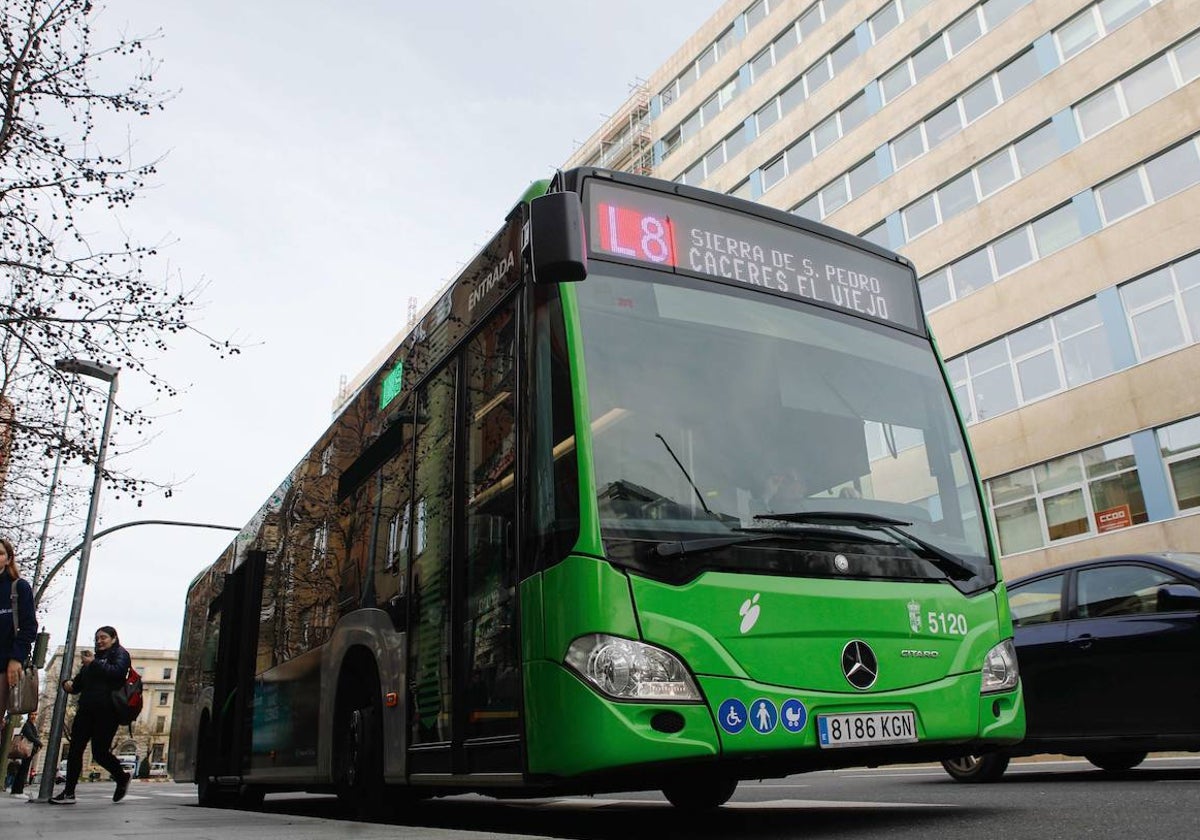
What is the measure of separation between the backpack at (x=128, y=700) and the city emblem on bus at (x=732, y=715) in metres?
8.15

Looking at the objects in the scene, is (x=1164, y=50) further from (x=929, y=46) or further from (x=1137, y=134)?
(x=929, y=46)

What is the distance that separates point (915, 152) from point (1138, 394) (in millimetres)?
10624

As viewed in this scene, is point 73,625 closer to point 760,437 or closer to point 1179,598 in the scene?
point 760,437

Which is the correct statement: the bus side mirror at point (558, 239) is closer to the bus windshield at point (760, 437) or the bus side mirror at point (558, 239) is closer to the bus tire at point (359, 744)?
the bus windshield at point (760, 437)

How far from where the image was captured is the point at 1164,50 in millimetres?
22344

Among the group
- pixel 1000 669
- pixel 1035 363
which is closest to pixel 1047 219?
pixel 1035 363

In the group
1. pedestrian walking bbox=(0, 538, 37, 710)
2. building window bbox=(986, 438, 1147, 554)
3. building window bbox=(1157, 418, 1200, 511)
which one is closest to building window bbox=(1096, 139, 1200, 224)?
building window bbox=(1157, 418, 1200, 511)

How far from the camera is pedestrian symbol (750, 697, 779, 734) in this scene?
3936 millimetres

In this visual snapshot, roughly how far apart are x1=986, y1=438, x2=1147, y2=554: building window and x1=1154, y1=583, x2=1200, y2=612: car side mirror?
1687 centimetres

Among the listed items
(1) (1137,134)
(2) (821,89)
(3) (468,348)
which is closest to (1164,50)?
(1) (1137,134)

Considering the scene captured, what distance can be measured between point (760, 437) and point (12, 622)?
18.1 feet

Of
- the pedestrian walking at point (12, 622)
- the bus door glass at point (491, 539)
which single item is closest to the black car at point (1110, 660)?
the bus door glass at point (491, 539)

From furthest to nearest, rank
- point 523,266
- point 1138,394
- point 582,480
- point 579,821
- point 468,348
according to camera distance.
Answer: point 1138,394 → point 579,821 → point 468,348 → point 523,266 → point 582,480

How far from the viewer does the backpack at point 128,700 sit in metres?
10.1
